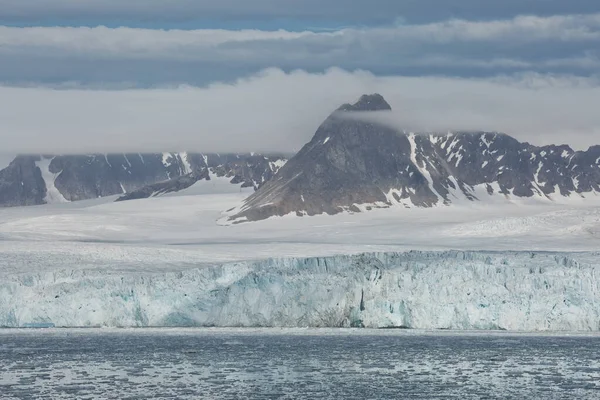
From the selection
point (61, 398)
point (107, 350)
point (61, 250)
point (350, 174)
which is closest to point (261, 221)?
point (350, 174)

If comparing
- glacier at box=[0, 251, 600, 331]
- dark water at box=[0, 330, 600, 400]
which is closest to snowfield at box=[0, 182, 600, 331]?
glacier at box=[0, 251, 600, 331]

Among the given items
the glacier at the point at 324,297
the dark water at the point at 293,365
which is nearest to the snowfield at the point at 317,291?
the glacier at the point at 324,297

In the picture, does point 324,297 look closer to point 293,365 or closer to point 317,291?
point 317,291

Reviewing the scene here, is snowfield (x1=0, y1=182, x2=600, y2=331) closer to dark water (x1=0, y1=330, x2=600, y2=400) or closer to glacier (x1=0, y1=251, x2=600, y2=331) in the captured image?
glacier (x1=0, y1=251, x2=600, y2=331)

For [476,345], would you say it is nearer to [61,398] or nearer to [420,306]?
[420,306]

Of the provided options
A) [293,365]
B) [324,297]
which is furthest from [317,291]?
[293,365]
